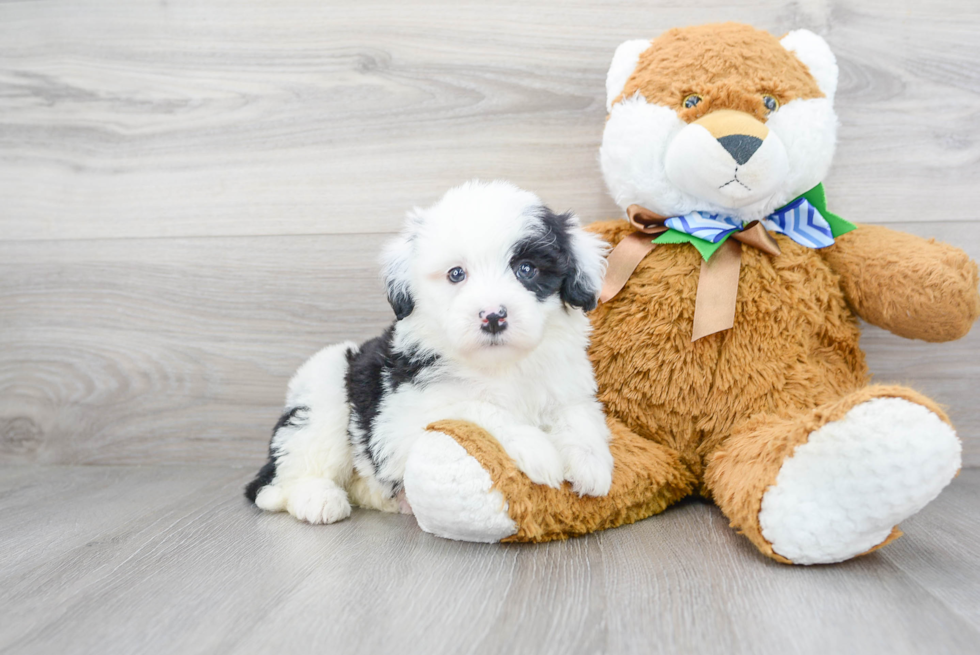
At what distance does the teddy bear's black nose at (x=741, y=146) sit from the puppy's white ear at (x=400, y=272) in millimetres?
574

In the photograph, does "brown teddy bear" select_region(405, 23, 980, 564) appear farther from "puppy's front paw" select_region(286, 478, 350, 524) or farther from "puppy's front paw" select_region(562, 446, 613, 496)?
"puppy's front paw" select_region(286, 478, 350, 524)

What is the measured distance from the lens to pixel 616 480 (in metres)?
1.29

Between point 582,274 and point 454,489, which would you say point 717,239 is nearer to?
point 582,274

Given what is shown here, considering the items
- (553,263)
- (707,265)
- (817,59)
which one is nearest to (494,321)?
(553,263)

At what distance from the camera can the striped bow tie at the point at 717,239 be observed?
137 centimetres

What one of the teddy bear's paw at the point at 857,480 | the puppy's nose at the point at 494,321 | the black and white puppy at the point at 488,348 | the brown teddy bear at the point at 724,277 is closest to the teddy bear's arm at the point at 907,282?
the brown teddy bear at the point at 724,277

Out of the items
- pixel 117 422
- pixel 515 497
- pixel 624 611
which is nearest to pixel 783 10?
pixel 515 497

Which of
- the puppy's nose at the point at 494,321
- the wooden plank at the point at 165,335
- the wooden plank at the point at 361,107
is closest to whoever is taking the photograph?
the puppy's nose at the point at 494,321

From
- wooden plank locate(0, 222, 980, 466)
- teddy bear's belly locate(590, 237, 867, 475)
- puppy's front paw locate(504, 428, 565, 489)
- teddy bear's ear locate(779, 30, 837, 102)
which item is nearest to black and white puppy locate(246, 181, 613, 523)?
puppy's front paw locate(504, 428, 565, 489)

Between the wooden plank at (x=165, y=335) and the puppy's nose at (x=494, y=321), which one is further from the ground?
the puppy's nose at (x=494, y=321)

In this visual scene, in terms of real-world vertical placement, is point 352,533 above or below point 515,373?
below

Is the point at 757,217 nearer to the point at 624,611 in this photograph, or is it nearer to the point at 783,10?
the point at 783,10

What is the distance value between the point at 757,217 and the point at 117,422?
1702mm

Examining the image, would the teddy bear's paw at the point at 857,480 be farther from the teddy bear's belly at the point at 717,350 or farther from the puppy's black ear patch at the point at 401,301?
the puppy's black ear patch at the point at 401,301
